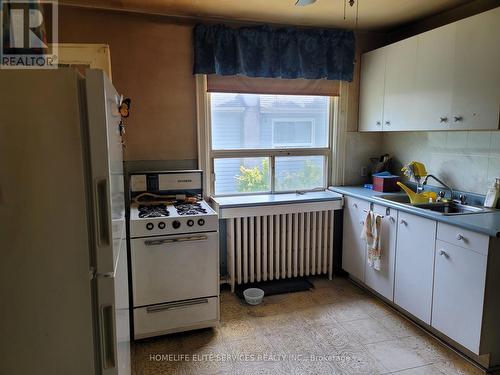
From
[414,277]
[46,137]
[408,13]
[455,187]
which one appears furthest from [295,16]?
[46,137]

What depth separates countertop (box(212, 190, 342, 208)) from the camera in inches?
124

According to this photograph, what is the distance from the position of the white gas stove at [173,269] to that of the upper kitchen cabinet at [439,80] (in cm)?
184

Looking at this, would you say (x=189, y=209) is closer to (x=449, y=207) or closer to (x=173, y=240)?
(x=173, y=240)

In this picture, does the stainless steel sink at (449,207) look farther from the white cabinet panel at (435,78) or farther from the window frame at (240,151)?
the window frame at (240,151)

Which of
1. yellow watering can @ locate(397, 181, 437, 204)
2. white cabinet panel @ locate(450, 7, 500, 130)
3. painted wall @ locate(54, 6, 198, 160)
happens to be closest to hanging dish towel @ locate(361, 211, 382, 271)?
yellow watering can @ locate(397, 181, 437, 204)

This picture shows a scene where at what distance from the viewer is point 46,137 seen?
1.15 metres

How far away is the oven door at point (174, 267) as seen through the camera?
2484 millimetres

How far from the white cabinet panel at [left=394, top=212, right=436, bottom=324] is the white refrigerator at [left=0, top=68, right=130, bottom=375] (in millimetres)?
2115

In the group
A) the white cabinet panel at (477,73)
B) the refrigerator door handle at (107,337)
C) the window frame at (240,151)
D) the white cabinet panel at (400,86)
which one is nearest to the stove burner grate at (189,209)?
the window frame at (240,151)

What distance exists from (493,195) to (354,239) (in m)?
1.18

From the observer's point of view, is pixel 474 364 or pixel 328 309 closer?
Result: pixel 474 364

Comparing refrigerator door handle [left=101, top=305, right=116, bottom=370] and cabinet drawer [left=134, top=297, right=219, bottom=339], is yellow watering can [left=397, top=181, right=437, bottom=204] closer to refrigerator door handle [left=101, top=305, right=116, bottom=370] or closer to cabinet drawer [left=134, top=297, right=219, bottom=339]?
cabinet drawer [left=134, top=297, right=219, bottom=339]

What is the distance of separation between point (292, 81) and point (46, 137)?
8.61 ft

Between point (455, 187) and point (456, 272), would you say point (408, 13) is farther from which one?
point (456, 272)
